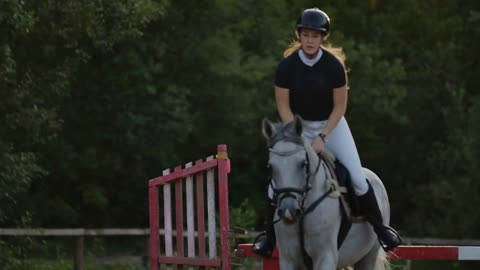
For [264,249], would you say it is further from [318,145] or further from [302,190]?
[302,190]

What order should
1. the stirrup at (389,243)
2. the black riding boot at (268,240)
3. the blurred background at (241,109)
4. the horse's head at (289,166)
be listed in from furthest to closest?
the blurred background at (241,109) → the stirrup at (389,243) → the black riding boot at (268,240) → the horse's head at (289,166)

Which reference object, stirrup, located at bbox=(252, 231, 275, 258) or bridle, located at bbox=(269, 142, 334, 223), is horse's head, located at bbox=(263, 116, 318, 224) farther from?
stirrup, located at bbox=(252, 231, 275, 258)

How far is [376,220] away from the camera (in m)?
9.78

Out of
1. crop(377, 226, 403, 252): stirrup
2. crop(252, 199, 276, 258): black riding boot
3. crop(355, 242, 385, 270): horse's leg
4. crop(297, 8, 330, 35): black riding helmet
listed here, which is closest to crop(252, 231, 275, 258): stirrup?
crop(252, 199, 276, 258): black riding boot

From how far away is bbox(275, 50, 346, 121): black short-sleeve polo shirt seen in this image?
936 cm

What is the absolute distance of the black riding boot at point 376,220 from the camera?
31.8 feet

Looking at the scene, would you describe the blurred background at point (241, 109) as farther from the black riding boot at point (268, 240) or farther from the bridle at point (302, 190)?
the bridle at point (302, 190)

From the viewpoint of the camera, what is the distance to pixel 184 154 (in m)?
33.9

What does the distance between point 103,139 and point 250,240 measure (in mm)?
11619

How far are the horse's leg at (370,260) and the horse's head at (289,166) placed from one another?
166 centimetres


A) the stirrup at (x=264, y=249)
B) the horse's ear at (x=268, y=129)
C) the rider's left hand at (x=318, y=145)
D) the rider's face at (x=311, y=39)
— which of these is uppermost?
the rider's face at (x=311, y=39)

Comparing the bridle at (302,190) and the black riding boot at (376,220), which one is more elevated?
the bridle at (302,190)

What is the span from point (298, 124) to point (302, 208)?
1.79ft

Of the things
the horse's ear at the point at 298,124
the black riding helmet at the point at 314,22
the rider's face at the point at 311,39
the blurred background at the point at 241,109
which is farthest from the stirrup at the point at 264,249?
the blurred background at the point at 241,109
